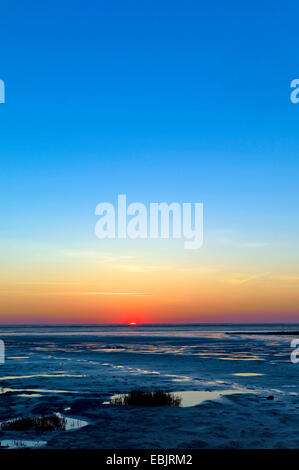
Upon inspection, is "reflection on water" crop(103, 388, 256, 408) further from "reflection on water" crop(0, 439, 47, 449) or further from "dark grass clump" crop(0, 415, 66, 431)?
"reflection on water" crop(0, 439, 47, 449)

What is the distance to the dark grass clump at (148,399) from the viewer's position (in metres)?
18.8

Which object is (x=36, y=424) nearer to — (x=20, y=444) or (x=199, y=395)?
(x=20, y=444)

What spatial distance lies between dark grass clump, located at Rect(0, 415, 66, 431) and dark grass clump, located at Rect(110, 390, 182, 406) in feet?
13.3

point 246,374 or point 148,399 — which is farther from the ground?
point 148,399

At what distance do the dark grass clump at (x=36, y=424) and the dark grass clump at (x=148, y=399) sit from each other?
13.3 ft

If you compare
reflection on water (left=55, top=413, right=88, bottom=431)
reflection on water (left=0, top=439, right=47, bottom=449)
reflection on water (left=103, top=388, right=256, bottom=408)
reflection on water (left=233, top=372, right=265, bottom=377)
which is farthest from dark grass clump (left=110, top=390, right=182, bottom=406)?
reflection on water (left=233, top=372, right=265, bottom=377)

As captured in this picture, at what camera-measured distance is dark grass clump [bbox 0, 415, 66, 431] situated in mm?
14500

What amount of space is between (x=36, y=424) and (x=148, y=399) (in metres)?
6.03

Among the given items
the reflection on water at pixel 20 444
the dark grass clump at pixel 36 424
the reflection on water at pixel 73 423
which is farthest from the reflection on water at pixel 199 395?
the reflection on water at pixel 20 444

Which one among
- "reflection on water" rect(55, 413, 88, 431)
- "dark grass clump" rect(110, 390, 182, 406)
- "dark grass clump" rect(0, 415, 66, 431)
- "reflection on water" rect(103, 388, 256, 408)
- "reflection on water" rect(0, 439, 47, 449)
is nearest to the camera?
"reflection on water" rect(0, 439, 47, 449)

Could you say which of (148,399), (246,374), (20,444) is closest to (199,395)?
(148,399)

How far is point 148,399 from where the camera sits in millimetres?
19438

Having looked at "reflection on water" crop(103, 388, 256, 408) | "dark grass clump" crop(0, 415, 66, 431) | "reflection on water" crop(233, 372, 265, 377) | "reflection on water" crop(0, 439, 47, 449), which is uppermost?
"reflection on water" crop(0, 439, 47, 449)

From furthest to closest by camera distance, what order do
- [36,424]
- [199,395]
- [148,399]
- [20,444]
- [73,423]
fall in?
[199,395], [148,399], [73,423], [36,424], [20,444]
